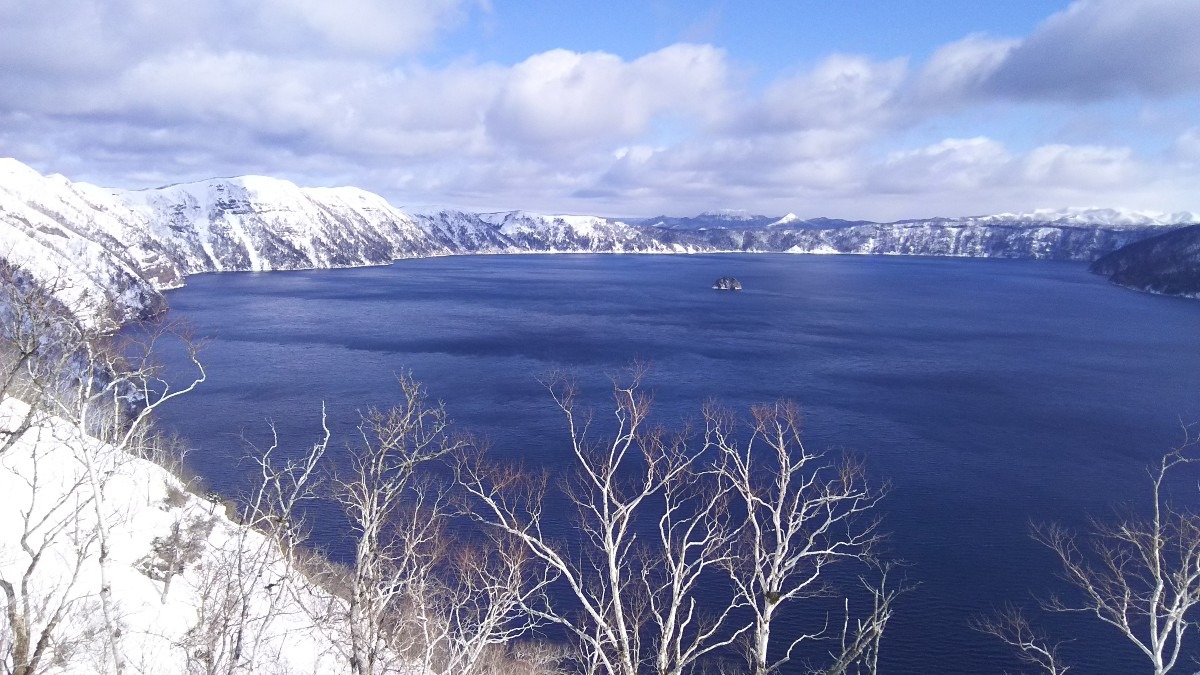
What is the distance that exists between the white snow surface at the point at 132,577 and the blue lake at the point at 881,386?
6.17 meters

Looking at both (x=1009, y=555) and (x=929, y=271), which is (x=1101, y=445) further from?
(x=929, y=271)

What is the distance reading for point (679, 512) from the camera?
25781 mm

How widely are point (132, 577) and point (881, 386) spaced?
4066 centimetres

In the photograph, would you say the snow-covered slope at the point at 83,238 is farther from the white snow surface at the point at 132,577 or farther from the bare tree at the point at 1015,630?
the bare tree at the point at 1015,630

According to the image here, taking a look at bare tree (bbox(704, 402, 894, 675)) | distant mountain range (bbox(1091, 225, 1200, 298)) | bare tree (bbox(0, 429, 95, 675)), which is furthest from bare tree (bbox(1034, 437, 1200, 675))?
distant mountain range (bbox(1091, 225, 1200, 298))

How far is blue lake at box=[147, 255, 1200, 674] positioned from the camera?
23.8 metres

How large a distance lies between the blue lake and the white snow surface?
617 cm

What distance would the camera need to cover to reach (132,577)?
49.8ft

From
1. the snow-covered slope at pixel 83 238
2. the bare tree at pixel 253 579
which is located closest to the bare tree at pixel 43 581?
the bare tree at pixel 253 579

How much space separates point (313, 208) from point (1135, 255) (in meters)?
196

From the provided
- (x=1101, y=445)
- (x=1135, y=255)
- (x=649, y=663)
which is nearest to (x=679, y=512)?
(x=649, y=663)

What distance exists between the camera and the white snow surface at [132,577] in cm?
1043

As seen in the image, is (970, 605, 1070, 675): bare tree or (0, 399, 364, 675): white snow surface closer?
(0, 399, 364, 675): white snow surface

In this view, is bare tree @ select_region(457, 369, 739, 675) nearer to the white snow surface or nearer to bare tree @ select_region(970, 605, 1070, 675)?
the white snow surface
